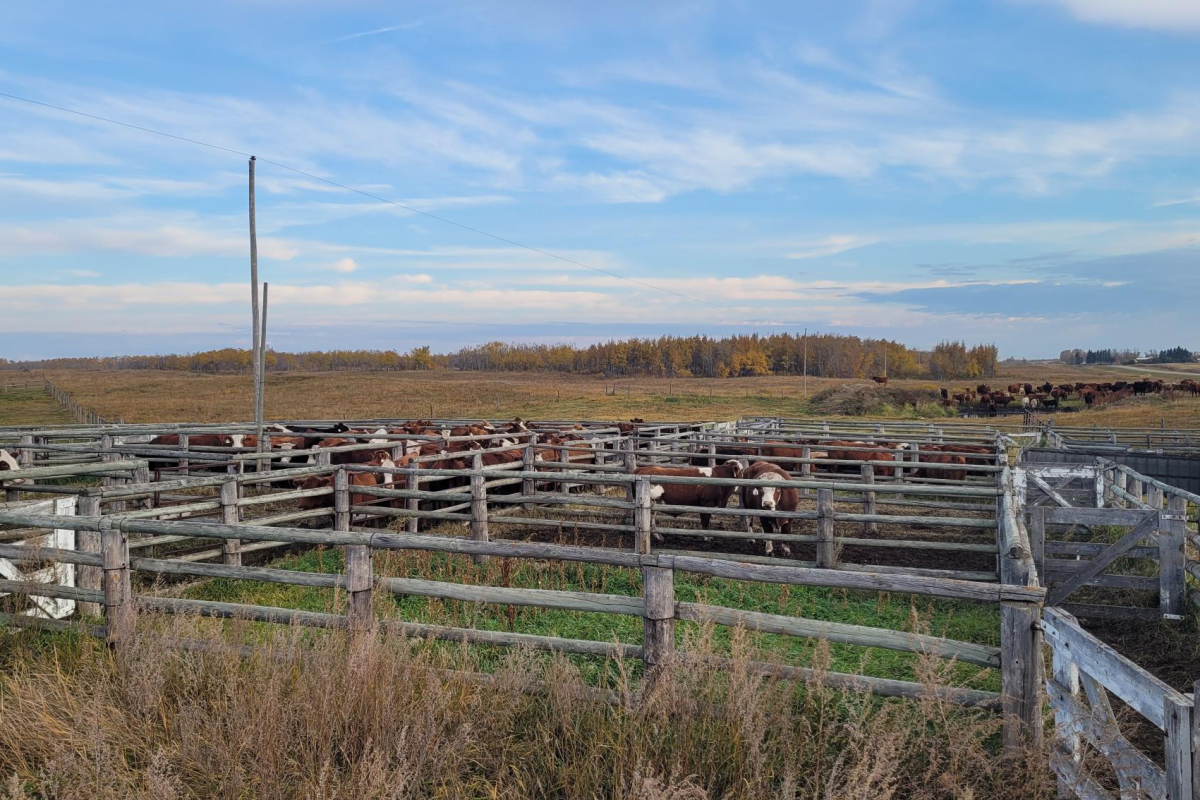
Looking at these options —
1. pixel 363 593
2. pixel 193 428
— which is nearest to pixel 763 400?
pixel 193 428

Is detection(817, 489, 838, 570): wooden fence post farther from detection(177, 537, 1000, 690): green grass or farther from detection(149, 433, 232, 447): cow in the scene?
detection(149, 433, 232, 447): cow

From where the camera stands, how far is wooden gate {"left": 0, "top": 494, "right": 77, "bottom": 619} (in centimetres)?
646

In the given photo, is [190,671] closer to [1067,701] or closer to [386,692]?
[386,692]

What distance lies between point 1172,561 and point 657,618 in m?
6.65

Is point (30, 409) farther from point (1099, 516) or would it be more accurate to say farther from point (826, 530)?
point (1099, 516)

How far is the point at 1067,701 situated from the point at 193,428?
→ 62.9 ft

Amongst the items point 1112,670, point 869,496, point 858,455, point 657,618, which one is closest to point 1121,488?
point 869,496

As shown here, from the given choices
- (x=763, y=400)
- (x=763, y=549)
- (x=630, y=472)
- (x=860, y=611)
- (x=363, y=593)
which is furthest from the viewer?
(x=763, y=400)

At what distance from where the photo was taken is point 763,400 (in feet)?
224

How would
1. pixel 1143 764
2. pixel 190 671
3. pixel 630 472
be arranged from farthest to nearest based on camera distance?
pixel 630 472 < pixel 190 671 < pixel 1143 764

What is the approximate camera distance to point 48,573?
673 centimetres

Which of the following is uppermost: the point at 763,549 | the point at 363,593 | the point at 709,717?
the point at 363,593

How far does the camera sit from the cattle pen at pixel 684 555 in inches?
150

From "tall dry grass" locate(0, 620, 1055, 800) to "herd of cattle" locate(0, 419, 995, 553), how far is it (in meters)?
5.71
